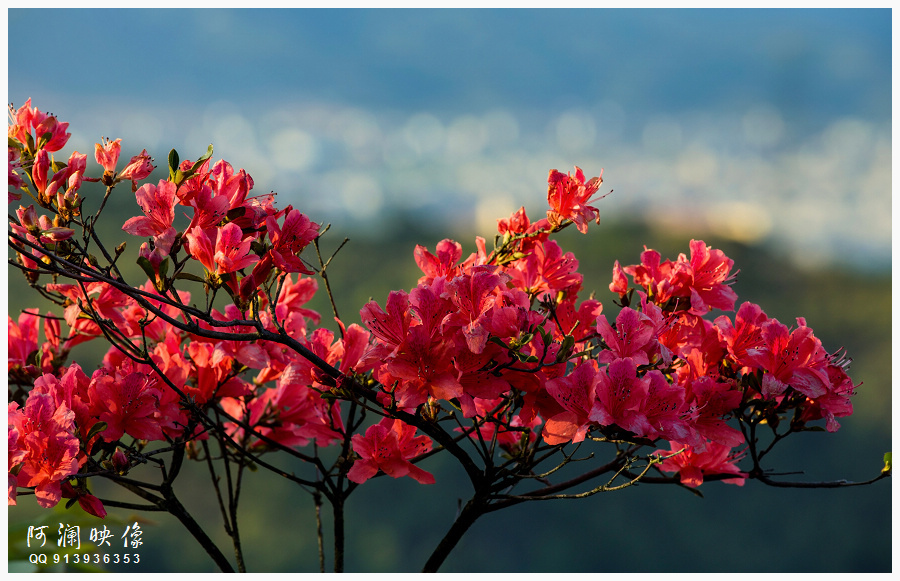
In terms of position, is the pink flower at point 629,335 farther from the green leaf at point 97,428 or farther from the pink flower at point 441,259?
the green leaf at point 97,428

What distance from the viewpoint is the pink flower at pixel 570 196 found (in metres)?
0.83

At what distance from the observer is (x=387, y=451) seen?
786 mm

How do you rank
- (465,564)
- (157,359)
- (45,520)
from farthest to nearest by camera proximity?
1. (465,564)
2. (45,520)
3. (157,359)

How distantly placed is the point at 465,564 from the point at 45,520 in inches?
77.4

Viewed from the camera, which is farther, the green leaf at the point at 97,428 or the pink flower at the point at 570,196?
the pink flower at the point at 570,196

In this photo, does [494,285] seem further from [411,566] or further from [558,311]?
[411,566]

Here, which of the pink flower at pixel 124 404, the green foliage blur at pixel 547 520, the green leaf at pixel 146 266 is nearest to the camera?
the green leaf at pixel 146 266

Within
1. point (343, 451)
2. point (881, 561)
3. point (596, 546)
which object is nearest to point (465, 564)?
point (596, 546)

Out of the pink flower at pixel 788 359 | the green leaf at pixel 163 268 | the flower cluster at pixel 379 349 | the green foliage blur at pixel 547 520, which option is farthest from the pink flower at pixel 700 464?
the green foliage blur at pixel 547 520

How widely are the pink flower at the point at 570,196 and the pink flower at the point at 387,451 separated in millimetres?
291

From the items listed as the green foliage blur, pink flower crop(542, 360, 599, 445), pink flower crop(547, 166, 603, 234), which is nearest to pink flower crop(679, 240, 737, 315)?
pink flower crop(547, 166, 603, 234)

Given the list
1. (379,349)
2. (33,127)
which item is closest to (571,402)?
(379,349)

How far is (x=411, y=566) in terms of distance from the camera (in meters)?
2.98

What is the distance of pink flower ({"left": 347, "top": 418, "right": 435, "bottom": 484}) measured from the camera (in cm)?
77
